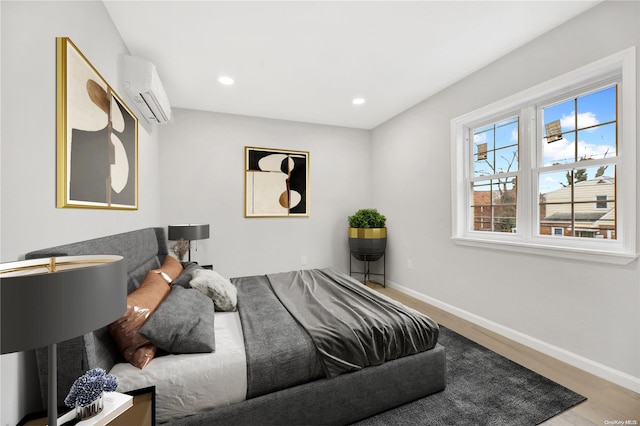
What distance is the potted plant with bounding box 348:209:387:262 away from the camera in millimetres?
4043

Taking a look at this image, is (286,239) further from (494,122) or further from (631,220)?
(631,220)

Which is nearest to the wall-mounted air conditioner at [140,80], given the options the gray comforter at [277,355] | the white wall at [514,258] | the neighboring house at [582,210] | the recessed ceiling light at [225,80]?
the recessed ceiling light at [225,80]

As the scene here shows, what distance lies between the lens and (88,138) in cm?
156

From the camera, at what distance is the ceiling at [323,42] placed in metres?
1.91

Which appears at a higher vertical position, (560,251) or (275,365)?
(560,251)

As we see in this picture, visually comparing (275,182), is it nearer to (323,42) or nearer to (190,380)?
(323,42)

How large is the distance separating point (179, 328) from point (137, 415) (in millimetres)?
389

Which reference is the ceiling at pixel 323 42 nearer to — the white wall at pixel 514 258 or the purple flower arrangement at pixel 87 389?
the white wall at pixel 514 258

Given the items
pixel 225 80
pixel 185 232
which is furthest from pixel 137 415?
pixel 225 80

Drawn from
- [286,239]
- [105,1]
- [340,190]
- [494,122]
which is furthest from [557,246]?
[105,1]

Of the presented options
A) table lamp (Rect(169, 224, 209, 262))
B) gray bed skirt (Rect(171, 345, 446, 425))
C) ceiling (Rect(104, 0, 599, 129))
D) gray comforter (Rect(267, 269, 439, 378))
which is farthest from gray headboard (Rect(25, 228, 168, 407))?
ceiling (Rect(104, 0, 599, 129))

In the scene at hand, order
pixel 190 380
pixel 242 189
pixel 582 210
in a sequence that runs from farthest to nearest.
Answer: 1. pixel 242 189
2. pixel 582 210
3. pixel 190 380

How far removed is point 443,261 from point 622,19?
247 centimetres

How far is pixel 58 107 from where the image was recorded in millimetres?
1283
